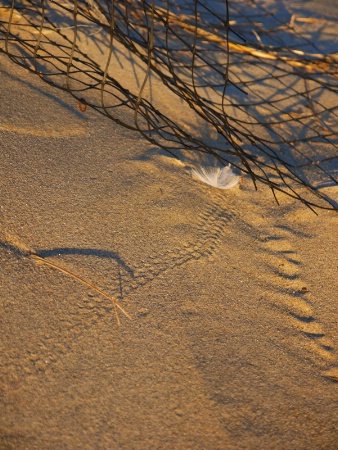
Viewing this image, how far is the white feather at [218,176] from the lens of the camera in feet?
6.85

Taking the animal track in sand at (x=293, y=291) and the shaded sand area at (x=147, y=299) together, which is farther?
the animal track in sand at (x=293, y=291)

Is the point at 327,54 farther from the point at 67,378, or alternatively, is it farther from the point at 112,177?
the point at 67,378

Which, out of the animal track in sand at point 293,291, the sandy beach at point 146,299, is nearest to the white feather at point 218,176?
the sandy beach at point 146,299

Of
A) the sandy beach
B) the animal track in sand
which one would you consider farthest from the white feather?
the animal track in sand

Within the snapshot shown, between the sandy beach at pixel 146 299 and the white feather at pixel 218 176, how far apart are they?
0.10 ft

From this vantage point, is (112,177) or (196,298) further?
(112,177)

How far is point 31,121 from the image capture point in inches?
78.7

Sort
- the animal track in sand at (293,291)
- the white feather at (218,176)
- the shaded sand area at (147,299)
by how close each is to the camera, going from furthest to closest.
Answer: the white feather at (218,176) < the animal track in sand at (293,291) < the shaded sand area at (147,299)

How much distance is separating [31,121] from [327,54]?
1.99 metres

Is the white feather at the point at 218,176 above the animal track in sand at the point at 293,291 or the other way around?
above

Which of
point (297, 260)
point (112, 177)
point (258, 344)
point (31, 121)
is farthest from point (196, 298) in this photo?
point (31, 121)

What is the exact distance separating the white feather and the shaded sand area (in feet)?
0.12

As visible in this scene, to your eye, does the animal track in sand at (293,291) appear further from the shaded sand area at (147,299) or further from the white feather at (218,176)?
the white feather at (218,176)

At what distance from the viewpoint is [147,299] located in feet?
5.35
